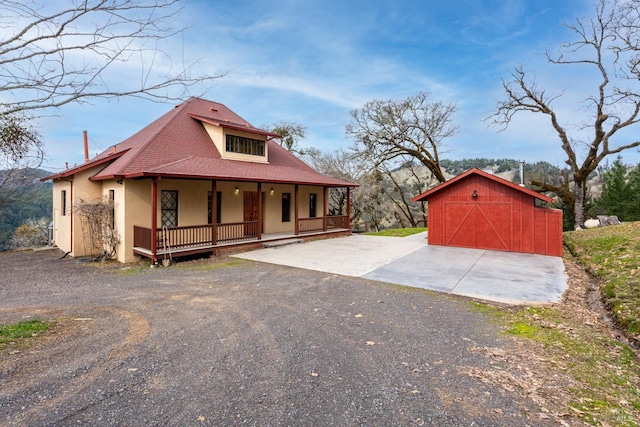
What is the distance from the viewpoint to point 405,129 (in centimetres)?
2264

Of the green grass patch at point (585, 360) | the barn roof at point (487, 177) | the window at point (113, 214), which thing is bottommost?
the green grass patch at point (585, 360)

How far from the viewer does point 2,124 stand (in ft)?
29.4

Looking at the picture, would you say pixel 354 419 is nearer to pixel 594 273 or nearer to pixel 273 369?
pixel 273 369

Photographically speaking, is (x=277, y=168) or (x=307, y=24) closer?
(x=307, y=24)

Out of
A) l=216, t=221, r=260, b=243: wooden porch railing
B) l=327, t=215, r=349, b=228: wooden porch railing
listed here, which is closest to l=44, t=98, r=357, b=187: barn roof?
l=216, t=221, r=260, b=243: wooden porch railing

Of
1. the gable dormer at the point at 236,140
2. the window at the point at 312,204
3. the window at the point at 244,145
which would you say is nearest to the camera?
the gable dormer at the point at 236,140

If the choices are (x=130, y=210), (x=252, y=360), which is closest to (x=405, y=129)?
(x=130, y=210)

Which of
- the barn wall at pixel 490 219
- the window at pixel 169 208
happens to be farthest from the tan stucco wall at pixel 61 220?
the barn wall at pixel 490 219

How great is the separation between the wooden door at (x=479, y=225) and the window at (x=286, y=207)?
7602 millimetres

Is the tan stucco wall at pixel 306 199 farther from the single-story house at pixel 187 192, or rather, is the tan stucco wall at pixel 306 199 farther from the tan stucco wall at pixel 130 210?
the tan stucco wall at pixel 130 210

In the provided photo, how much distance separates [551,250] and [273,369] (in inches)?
466

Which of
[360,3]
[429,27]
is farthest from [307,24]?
[429,27]

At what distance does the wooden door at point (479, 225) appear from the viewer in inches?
465

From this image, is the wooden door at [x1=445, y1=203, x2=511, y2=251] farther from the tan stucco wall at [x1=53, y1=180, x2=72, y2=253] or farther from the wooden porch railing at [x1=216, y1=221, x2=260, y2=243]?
the tan stucco wall at [x1=53, y1=180, x2=72, y2=253]
